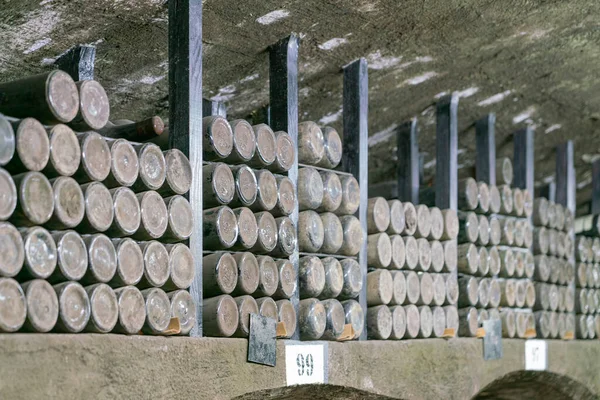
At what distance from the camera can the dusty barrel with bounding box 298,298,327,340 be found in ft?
19.6

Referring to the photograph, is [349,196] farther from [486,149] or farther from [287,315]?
[486,149]

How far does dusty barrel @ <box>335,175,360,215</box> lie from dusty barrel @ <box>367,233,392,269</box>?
1.13 feet

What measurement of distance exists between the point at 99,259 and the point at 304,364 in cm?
177

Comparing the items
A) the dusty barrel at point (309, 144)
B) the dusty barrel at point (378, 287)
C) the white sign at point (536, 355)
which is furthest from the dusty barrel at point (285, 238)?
the white sign at point (536, 355)

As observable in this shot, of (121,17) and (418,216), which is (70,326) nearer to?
(121,17)

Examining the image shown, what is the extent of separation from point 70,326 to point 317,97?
371 centimetres

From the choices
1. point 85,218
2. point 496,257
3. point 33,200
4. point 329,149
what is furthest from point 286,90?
point 496,257

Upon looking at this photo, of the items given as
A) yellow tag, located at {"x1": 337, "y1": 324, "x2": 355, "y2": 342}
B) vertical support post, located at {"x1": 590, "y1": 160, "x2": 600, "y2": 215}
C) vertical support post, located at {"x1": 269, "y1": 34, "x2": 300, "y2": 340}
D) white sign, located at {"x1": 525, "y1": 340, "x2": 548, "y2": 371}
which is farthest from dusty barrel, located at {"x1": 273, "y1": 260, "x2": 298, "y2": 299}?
vertical support post, located at {"x1": 590, "y1": 160, "x2": 600, "y2": 215}

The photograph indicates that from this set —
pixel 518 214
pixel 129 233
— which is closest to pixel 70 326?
pixel 129 233

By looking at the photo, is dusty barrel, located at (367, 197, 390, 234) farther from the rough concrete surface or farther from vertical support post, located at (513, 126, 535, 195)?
vertical support post, located at (513, 126, 535, 195)

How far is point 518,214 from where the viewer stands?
8.61m

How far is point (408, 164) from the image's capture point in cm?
812

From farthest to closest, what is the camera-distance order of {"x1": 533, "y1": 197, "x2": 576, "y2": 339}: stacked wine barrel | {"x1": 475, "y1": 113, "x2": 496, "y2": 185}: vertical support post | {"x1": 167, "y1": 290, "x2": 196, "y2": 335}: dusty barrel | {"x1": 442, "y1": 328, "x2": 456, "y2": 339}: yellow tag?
{"x1": 533, "y1": 197, "x2": 576, "y2": 339}: stacked wine barrel, {"x1": 475, "y1": 113, "x2": 496, "y2": 185}: vertical support post, {"x1": 442, "y1": 328, "x2": 456, "y2": 339}: yellow tag, {"x1": 167, "y1": 290, "x2": 196, "y2": 335}: dusty barrel

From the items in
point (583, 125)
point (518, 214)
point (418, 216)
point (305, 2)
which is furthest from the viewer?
point (583, 125)
